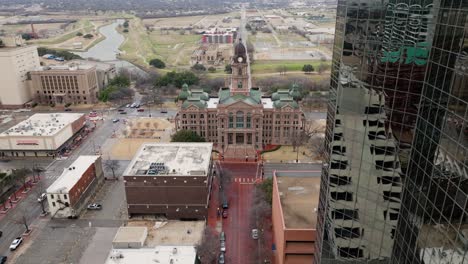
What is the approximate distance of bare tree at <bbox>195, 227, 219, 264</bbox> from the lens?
176ft

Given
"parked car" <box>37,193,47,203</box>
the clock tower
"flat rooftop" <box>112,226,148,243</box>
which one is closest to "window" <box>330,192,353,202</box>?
"flat rooftop" <box>112,226,148,243</box>

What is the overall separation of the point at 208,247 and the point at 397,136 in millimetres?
36643

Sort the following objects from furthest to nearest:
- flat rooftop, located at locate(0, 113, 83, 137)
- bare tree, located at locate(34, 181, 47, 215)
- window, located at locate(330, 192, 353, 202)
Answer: flat rooftop, located at locate(0, 113, 83, 137) < bare tree, located at locate(34, 181, 47, 215) < window, located at locate(330, 192, 353, 202)

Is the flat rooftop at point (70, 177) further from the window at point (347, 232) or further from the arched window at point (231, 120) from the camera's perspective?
the window at point (347, 232)

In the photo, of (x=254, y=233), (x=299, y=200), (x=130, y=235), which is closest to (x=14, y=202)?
(x=130, y=235)

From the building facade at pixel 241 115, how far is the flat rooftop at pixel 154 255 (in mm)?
43637

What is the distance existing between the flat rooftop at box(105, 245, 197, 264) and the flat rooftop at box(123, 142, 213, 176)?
1568 centimetres

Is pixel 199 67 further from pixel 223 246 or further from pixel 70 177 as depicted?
pixel 223 246

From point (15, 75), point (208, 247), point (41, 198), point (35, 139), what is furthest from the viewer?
point (15, 75)

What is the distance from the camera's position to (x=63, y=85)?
420 feet

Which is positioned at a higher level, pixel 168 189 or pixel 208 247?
pixel 168 189

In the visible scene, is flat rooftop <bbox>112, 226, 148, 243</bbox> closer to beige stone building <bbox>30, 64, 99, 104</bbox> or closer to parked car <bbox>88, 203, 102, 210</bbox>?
parked car <bbox>88, 203, 102, 210</bbox>

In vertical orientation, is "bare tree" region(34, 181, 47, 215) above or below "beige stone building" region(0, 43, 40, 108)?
below

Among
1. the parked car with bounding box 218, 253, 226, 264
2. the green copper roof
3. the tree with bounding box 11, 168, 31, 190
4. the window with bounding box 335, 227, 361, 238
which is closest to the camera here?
the window with bounding box 335, 227, 361, 238
